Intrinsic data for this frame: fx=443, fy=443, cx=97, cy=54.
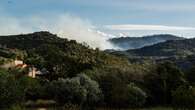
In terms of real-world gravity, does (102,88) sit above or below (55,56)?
below

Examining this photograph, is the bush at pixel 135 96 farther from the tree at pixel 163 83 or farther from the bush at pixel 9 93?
the bush at pixel 9 93

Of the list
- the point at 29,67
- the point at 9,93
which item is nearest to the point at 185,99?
the point at 9,93

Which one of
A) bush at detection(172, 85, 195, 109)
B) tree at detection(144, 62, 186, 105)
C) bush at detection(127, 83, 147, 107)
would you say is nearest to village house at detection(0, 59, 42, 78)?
→ tree at detection(144, 62, 186, 105)

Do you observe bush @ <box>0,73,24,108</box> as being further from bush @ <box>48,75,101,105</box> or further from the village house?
the village house

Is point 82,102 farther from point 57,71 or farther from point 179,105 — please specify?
point 57,71

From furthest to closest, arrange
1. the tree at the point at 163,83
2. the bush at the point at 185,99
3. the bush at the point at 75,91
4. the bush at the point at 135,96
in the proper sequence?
1. the tree at the point at 163,83
2. the bush at the point at 135,96
3. the bush at the point at 75,91
4. the bush at the point at 185,99

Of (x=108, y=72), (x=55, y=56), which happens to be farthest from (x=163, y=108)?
(x=55, y=56)

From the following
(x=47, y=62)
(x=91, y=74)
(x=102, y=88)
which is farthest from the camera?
(x=47, y=62)

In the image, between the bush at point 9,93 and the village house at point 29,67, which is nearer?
the bush at point 9,93

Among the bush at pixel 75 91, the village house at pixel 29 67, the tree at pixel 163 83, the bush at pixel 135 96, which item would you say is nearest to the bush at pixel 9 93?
the bush at pixel 75 91

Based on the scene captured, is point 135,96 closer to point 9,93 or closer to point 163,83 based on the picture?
point 163,83

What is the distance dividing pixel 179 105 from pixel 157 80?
22629mm

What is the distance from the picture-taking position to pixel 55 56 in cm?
10850

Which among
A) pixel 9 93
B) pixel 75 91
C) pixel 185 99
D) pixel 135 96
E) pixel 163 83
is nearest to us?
pixel 9 93
